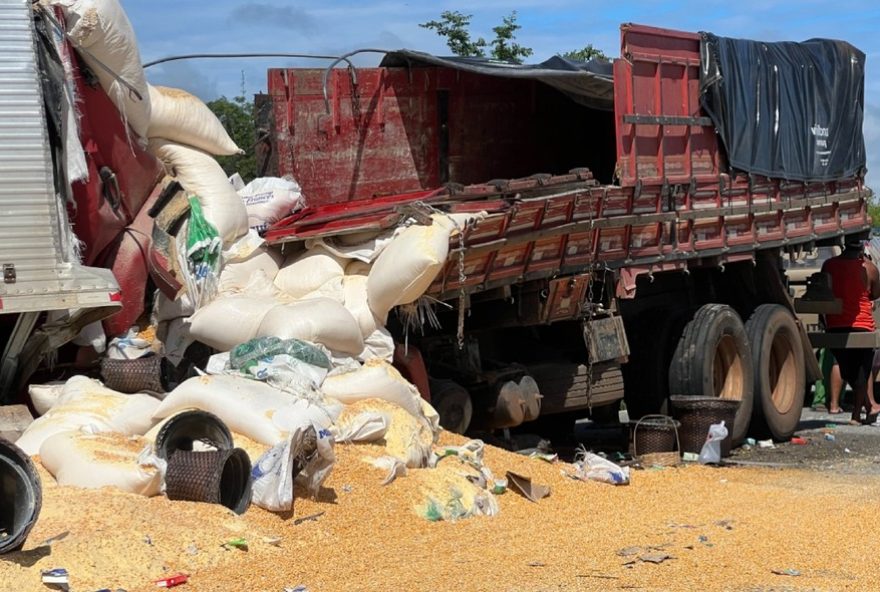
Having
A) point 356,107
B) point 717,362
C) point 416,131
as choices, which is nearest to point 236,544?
point 356,107

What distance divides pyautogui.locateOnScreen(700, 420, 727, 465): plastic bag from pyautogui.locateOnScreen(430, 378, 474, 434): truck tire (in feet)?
6.49

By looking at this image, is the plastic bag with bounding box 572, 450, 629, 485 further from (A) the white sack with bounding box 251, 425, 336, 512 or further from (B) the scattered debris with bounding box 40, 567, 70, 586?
(B) the scattered debris with bounding box 40, 567, 70, 586

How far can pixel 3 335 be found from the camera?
8656 mm

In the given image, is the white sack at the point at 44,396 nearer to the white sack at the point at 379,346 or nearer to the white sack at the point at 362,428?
the white sack at the point at 362,428

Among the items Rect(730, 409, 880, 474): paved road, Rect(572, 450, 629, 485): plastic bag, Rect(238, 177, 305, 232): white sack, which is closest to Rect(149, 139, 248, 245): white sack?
Rect(238, 177, 305, 232): white sack

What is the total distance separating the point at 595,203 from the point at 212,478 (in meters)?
4.58

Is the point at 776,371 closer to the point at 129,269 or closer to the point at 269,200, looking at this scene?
the point at 269,200

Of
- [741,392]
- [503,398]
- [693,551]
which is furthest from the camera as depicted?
[741,392]

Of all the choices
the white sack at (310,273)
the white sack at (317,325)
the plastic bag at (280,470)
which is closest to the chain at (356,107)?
the white sack at (310,273)

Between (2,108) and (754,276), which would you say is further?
(754,276)

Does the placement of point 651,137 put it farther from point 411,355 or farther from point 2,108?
point 2,108

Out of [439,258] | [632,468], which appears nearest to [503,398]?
[632,468]

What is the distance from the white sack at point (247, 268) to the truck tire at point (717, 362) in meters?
3.66

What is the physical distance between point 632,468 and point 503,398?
1036 mm
